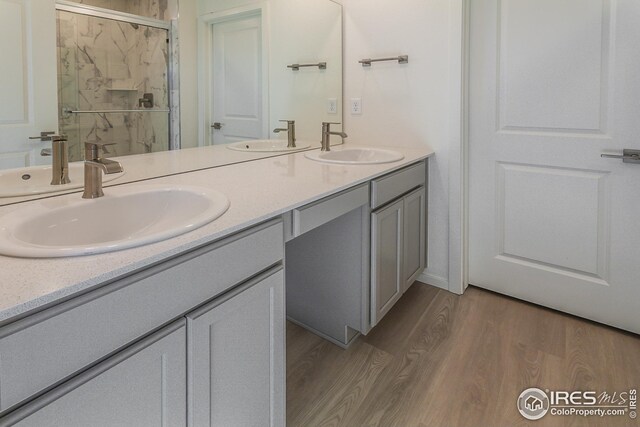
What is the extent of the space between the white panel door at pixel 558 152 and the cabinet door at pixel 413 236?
328 mm

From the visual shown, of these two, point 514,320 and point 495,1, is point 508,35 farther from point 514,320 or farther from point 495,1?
point 514,320

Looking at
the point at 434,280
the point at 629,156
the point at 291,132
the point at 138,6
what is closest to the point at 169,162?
the point at 138,6

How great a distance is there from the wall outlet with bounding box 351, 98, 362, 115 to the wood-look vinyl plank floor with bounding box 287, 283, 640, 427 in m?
1.26

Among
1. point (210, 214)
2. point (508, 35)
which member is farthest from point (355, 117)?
point (210, 214)

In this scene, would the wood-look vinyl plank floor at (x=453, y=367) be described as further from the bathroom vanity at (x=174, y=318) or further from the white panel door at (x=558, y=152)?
the bathroom vanity at (x=174, y=318)

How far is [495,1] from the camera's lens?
217 centimetres

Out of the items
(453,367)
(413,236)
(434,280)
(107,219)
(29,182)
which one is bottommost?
(453,367)

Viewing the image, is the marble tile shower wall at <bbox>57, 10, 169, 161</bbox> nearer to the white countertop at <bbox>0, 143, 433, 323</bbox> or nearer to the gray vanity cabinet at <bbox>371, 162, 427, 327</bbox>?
the white countertop at <bbox>0, 143, 433, 323</bbox>

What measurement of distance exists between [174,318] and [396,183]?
1351 mm

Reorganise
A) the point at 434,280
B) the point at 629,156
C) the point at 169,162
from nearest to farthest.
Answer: the point at 169,162 → the point at 629,156 → the point at 434,280

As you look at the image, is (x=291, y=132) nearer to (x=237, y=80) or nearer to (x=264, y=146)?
(x=264, y=146)

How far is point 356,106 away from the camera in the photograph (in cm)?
267

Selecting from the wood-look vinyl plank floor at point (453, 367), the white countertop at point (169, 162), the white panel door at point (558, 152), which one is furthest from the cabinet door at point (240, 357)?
the white panel door at point (558, 152)

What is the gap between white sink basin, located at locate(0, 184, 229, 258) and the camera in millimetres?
812
